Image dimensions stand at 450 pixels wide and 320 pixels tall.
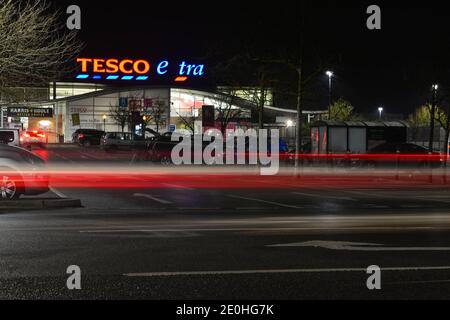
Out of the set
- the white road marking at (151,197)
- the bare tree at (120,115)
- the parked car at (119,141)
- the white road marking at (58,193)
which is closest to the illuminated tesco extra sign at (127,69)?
the bare tree at (120,115)

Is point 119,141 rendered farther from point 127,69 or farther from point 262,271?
point 262,271

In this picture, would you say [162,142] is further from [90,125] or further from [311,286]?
[90,125]

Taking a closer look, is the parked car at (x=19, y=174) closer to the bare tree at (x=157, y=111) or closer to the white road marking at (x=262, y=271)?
the white road marking at (x=262, y=271)

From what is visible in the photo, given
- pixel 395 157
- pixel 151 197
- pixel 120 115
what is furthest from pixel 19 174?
pixel 120 115

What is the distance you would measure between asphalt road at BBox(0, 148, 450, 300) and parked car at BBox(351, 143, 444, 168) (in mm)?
16216

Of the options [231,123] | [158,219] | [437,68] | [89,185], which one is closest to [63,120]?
[231,123]

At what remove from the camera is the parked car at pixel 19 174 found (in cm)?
1499

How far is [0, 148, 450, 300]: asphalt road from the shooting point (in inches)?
280

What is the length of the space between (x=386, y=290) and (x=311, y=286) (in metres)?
0.80

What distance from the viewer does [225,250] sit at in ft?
31.0

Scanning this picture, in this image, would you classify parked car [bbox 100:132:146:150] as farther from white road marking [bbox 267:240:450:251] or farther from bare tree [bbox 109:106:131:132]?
white road marking [bbox 267:240:450:251]

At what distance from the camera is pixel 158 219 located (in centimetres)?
1307

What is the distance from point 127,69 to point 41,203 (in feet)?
214
